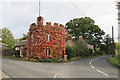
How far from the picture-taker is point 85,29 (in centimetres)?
5106

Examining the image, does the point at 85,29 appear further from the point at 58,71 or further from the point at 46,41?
the point at 58,71

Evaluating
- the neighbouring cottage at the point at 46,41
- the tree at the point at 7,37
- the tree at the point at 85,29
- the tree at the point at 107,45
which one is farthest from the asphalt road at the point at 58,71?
the tree at the point at 107,45

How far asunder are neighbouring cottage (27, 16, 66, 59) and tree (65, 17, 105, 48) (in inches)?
990

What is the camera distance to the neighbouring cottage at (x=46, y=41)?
82.0 feet

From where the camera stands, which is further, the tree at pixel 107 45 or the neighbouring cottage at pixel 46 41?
the tree at pixel 107 45

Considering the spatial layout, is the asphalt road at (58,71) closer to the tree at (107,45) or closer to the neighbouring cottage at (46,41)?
the neighbouring cottage at (46,41)

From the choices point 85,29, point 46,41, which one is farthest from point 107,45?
point 46,41

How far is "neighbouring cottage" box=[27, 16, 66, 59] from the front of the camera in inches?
984

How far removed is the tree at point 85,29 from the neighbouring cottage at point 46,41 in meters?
25.1

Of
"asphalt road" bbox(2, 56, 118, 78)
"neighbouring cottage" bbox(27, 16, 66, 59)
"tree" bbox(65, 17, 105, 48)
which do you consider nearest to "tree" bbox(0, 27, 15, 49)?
"tree" bbox(65, 17, 105, 48)

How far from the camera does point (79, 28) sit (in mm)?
50406

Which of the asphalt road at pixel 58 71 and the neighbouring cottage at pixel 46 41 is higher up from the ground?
the neighbouring cottage at pixel 46 41

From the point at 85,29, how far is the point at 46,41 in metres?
29.7

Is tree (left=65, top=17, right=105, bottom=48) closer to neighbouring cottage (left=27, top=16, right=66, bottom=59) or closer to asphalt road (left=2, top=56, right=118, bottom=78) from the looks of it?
neighbouring cottage (left=27, top=16, right=66, bottom=59)
